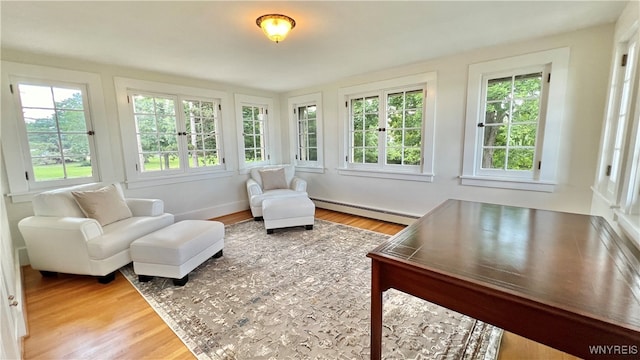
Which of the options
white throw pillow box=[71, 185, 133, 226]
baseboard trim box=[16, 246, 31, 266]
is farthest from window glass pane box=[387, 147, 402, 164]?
baseboard trim box=[16, 246, 31, 266]

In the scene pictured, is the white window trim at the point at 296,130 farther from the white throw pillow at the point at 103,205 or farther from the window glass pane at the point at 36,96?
the window glass pane at the point at 36,96

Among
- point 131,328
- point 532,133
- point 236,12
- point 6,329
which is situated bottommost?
point 131,328

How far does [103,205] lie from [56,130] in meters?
1.16

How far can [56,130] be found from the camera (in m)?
2.92

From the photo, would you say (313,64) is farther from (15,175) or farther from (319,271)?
(15,175)

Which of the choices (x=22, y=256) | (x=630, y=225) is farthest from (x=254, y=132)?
(x=630, y=225)

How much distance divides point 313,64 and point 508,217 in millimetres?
2740

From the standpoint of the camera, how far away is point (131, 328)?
175 centimetres

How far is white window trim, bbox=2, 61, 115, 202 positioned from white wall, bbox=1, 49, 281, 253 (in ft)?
0.15

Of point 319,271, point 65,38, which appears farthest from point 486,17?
point 65,38

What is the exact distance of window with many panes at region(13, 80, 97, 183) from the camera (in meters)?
2.75

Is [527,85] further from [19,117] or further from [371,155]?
[19,117]

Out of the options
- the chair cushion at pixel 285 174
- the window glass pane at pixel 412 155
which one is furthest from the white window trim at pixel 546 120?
the chair cushion at pixel 285 174

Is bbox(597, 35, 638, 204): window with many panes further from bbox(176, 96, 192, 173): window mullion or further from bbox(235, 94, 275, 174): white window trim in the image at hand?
bbox(176, 96, 192, 173): window mullion
